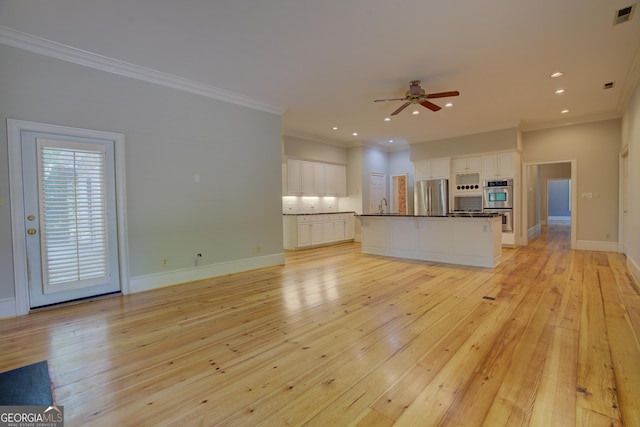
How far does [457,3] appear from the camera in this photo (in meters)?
2.70

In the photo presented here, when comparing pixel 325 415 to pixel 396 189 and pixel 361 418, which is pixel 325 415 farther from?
pixel 396 189

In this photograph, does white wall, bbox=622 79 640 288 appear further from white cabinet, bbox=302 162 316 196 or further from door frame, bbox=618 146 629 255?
white cabinet, bbox=302 162 316 196

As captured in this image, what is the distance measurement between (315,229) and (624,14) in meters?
6.15

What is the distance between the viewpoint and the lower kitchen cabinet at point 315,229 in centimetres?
732

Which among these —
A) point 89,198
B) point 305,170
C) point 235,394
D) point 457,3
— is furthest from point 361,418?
point 305,170

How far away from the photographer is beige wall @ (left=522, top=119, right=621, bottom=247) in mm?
6254

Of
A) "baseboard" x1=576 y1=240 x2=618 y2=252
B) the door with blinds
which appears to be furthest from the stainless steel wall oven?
the door with blinds

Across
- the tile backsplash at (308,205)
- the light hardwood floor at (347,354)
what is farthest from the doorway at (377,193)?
the light hardwood floor at (347,354)

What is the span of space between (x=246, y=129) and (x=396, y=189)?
6.24 meters

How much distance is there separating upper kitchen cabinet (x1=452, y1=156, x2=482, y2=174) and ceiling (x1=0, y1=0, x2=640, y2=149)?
2.15m

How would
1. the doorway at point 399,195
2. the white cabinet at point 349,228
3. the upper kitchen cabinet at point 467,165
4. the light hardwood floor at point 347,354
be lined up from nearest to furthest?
1. the light hardwood floor at point 347,354
2. the upper kitchen cabinet at point 467,165
3. the white cabinet at point 349,228
4. the doorway at point 399,195

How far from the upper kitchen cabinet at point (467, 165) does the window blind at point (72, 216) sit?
7514 millimetres

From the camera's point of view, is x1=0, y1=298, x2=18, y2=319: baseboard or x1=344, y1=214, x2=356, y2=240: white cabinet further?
x1=344, y1=214, x2=356, y2=240: white cabinet

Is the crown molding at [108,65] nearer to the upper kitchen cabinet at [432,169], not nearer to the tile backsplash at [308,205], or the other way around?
the tile backsplash at [308,205]
